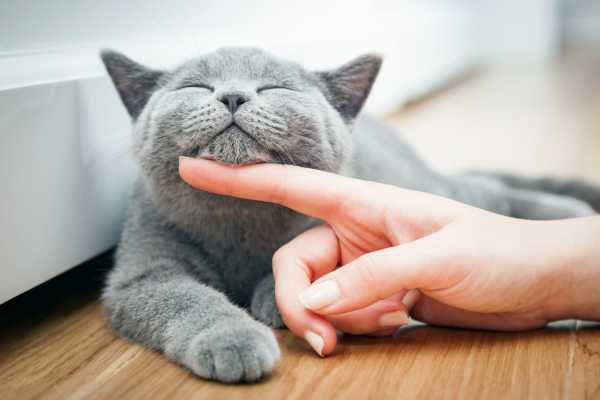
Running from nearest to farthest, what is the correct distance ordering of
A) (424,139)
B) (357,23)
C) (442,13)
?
(357,23) < (424,139) < (442,13)

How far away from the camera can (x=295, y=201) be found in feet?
2.94

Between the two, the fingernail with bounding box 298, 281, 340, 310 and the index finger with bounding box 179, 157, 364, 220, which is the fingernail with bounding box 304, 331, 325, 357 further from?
the index finger with bounding box 179, 157, 364, 220

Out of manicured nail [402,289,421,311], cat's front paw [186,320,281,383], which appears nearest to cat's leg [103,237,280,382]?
cat's front paw [186,320,281,383]

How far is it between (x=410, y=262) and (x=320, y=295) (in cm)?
12

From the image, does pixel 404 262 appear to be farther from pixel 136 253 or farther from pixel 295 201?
pixel 136 253

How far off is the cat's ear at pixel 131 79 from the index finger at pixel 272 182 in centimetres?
22

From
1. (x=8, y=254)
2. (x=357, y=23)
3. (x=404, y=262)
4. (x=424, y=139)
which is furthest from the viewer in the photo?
(x=424, y=139)

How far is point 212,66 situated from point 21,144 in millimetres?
315

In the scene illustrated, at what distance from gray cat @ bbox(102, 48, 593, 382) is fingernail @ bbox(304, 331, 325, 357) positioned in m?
0.05

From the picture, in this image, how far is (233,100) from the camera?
0.88m

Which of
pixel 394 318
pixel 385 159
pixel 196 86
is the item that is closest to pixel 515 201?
pixel 385 159

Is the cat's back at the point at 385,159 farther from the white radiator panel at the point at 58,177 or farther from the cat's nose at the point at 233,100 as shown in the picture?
the white radiator panel at the point at 58,177

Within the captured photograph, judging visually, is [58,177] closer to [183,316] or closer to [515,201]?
[183,316]

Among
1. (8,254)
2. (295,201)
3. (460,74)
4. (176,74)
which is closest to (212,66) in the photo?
(176,74)
